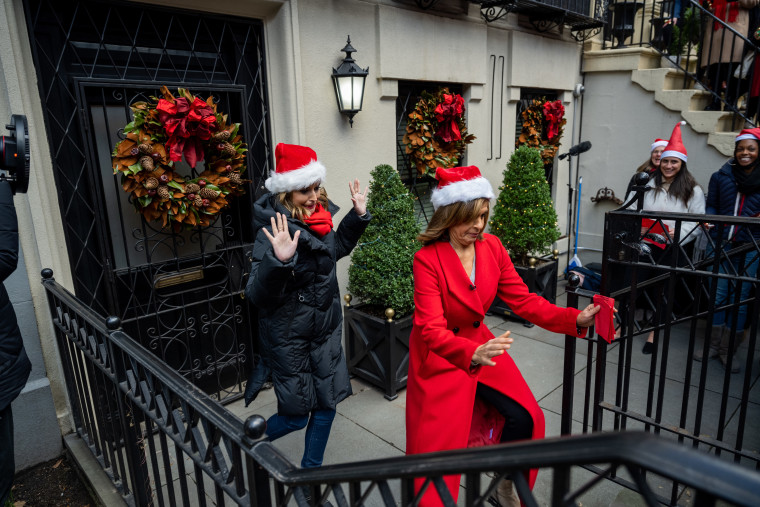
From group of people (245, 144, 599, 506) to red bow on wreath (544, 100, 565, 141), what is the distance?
5.03m

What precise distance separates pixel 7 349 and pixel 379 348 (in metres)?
2.71

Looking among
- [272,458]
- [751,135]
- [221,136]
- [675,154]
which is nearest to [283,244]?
[272,458]

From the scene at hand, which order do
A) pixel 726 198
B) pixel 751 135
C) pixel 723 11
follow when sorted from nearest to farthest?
pixel 751 135, pixel 726 198, pixel 723 11

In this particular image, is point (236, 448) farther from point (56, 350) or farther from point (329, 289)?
point (56, 350)

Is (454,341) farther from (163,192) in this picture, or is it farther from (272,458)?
(163,192)

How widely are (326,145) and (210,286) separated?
5.31 feet

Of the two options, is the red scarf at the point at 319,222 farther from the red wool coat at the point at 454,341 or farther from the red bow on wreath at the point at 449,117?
the red bow on wreath at the point at 449,117

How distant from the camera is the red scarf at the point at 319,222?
2.89m

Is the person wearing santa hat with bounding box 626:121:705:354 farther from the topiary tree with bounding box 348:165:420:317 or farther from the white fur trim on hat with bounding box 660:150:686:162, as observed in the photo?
the topiary tree with bounding box 348:165:420:317

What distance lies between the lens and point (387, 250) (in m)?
4.25

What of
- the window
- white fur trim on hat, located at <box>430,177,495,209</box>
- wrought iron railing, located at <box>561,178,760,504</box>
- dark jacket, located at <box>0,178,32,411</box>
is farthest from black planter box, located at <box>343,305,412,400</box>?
dark jacket, located at <box>0,178,32,411</box>

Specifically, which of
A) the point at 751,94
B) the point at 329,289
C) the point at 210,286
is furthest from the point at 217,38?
the point at 751,94

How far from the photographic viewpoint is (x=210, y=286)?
4.10 m

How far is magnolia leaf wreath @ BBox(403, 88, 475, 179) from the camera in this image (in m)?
5.32
